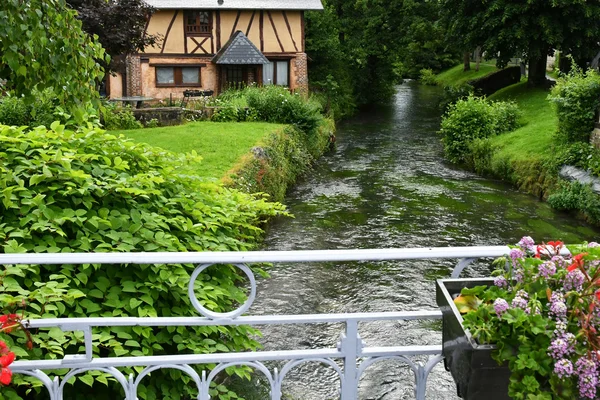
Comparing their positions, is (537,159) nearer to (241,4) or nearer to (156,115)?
(156,115)

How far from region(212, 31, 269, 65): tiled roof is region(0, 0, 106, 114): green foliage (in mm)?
24892

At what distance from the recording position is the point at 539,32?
2519cm

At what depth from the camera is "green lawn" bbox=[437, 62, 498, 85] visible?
146 feet

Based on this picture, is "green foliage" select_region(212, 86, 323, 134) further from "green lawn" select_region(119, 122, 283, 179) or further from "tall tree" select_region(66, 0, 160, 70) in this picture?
"tall tree" select_region(66, 0, 160, 70)

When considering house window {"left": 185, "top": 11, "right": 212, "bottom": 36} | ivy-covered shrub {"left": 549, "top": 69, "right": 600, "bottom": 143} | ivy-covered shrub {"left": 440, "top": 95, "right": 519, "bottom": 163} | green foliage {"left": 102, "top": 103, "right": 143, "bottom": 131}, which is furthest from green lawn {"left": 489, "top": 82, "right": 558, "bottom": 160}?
house window {"left": 185, "top": 11, "right": 212, "bottom": 36}

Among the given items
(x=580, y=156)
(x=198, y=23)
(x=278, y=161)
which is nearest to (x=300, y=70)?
(x=198, y=23)

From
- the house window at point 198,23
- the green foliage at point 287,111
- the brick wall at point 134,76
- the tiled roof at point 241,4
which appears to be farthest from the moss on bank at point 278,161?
the brick wall at point 134,76

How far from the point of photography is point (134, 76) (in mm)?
29438

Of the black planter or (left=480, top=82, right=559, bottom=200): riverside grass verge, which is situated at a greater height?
the black planter

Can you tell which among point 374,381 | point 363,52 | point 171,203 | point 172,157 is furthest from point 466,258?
point 363,52

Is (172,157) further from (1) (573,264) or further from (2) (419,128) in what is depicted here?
(2) (419,128)

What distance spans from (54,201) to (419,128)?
24.5 meters

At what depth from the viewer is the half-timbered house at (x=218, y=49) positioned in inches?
1146

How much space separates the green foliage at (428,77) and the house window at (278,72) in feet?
77.1
